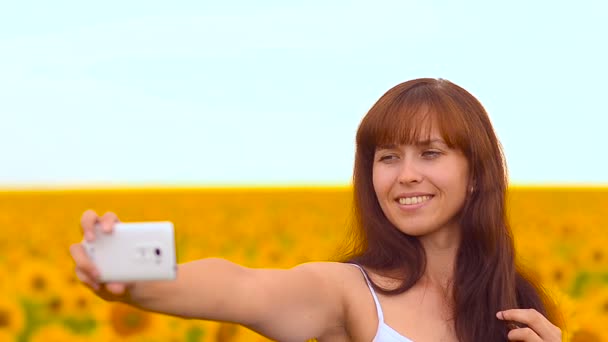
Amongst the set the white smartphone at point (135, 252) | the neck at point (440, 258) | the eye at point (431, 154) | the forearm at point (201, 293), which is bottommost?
the neck at point (440, 258)

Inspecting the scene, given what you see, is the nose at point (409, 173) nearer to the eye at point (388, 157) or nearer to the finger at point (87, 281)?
the eye at point (388, 157)

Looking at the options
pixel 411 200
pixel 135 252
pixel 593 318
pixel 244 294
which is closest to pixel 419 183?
pixel 411 200

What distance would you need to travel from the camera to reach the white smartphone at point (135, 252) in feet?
7.50

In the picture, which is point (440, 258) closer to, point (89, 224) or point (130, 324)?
point (89, 224)

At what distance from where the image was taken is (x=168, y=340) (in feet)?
16.9

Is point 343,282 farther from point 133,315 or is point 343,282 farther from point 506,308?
point 133,315

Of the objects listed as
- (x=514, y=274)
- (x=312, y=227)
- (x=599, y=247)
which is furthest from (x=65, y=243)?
(x=514, y=274)

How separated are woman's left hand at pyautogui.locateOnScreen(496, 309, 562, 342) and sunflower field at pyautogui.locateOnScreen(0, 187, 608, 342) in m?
0.97

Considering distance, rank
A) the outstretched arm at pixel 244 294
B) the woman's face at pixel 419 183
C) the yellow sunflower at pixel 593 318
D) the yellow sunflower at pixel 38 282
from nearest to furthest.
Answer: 1. the outstretched arm at pixel 244 294
2. the woman's face at pixel 419 183
3. the yellow sunflower at pixel 593 318
4. the yellow sunflower at pixel 38 282

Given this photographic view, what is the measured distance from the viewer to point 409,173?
323 centimetres

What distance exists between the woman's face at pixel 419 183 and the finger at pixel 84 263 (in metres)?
1.11

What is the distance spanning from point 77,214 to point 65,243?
585 cm

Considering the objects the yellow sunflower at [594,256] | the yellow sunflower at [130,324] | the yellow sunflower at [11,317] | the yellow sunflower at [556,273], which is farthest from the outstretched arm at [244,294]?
the yellow sunflower at [594,256]

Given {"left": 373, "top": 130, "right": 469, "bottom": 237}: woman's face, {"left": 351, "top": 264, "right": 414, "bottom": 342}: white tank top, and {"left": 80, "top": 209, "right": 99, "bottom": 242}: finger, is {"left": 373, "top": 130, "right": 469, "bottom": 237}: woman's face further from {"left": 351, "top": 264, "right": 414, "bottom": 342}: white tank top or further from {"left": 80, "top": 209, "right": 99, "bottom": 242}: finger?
{"left": 80, "top": 209, "right": 99, "bottom": 242}: finger
